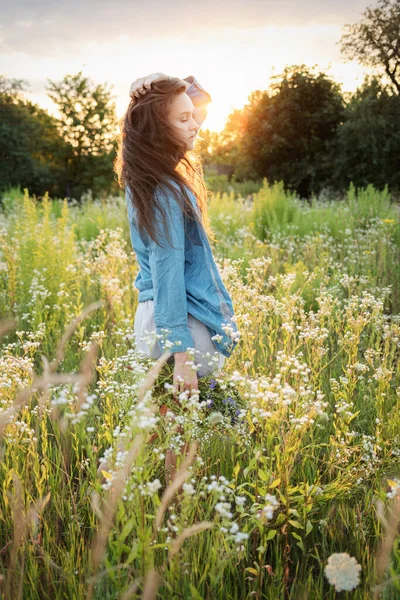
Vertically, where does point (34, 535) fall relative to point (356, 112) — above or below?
below

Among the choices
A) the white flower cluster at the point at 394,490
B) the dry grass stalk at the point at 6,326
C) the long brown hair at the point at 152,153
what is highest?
the long brown hair at the point at 152,153

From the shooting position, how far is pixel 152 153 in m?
2.56

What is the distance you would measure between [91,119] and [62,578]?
1350 inches

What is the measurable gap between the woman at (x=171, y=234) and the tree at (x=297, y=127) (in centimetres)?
2419

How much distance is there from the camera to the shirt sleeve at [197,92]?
10.4 ft

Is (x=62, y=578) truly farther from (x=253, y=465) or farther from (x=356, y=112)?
(x=356, y=112)

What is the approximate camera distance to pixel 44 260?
5086mm

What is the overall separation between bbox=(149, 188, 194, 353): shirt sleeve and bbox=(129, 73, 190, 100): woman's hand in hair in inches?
22.6

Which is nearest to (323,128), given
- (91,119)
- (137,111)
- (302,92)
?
(302,92)

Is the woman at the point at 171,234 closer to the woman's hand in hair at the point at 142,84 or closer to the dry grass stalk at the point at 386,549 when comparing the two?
the woman's hand in hair at the point at 142,84

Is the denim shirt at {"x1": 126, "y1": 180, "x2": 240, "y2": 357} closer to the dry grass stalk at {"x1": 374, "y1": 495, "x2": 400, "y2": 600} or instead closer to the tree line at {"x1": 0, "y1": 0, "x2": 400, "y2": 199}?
the dry grass stalk at {"x1": 374, "y1": 495, "x2": 400, "y2": 600}

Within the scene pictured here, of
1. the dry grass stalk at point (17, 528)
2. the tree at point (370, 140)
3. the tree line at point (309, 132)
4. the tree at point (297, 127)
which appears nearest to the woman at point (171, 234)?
the dry grass stalk at point (17, 528)

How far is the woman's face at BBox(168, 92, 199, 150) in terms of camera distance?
2.58 meters

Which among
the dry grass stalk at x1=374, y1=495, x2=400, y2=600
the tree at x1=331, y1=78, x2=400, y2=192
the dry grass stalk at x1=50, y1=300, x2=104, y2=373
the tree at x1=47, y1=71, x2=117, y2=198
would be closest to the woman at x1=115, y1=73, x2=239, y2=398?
the dry grass stalk at x1=50, y1=300, x2=104, y2=373
